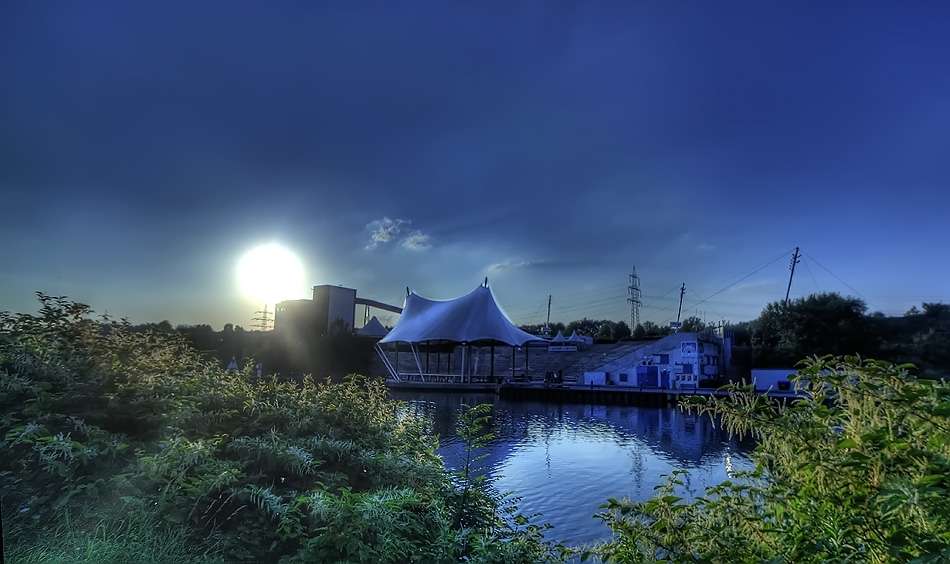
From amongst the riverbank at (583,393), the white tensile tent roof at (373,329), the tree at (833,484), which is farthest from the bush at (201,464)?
the white tensile tent roof at (373,329)

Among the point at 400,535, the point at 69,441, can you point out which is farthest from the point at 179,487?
the point at 400,535

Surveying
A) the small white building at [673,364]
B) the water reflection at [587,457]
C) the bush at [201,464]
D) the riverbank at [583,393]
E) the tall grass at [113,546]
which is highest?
the small white building at [673,364]

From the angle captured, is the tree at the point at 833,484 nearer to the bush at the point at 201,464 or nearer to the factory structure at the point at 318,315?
the bush at the point at 201,464

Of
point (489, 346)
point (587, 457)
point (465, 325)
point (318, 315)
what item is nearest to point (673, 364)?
point (465, 325)

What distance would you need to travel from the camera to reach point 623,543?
1.90 m

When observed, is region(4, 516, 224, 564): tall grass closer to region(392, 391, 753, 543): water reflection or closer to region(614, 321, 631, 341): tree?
region(392, 391, 753, 543): water reflection

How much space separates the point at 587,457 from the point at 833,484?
9350 millimetres

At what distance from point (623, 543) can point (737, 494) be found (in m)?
0.41

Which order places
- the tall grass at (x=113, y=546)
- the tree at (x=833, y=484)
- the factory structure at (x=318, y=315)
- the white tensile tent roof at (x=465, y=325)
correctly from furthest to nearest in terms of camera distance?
1. the factory structure at (x=318, y=315)
2. the white tensile tent roof at (x=465, y=325)
3. the tall grass at (x=113, y=546)
4. the tree at (x=833, y=484)

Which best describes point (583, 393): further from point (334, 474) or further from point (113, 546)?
point (113, 546)

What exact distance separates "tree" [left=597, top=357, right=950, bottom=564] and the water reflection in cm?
46

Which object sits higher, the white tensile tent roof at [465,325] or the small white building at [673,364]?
the white tensile tent roof at [465,325]

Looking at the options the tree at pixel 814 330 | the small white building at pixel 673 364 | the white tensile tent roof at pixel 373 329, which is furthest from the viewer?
the white tensile tent roof at pixel 373 329

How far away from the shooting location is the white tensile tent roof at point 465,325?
34.3 metres
